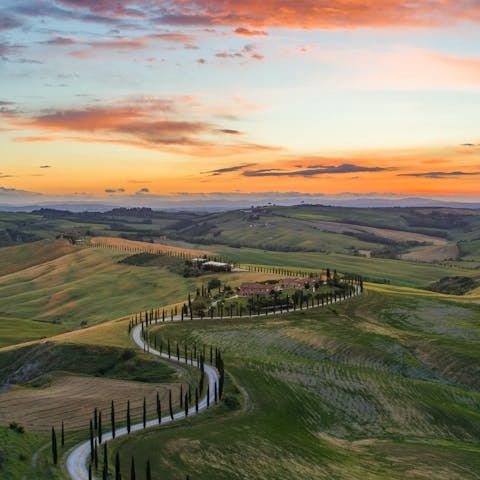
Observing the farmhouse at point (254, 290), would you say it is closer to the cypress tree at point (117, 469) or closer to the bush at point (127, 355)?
the bush at point (127, 355)

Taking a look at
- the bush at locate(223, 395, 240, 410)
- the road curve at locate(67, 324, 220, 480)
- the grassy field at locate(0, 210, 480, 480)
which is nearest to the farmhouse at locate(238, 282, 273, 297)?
the grassy field at locate(0, 210, 480, 480)

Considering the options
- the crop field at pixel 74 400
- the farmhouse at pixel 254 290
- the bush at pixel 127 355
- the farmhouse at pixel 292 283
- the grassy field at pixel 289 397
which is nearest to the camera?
the grassy field at pixel 289 397

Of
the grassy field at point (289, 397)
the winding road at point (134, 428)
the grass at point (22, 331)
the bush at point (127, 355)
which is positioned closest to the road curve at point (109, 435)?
the winding road at point (134, 428)

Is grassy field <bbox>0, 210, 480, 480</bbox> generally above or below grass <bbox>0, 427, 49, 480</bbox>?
below

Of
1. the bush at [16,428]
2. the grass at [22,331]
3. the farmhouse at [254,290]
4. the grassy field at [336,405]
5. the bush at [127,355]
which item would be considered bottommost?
the grass at [22,331]

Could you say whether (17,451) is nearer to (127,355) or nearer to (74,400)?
(74,400)

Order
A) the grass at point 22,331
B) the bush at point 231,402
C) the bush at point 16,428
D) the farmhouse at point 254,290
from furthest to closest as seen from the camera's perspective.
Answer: the farmhouse at point 254,290 < the grass at point 22,331 < the bush at point 231,402 < the bush at point 16,428

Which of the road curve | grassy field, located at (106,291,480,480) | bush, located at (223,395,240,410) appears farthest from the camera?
bush, located at (223,395,240,410)

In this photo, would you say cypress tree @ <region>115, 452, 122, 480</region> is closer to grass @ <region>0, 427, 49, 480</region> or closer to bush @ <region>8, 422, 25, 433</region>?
grass @ <region>0, 427, 49, 480</region>

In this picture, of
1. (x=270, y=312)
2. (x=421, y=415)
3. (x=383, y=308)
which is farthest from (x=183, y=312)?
(x=421, y=415)
